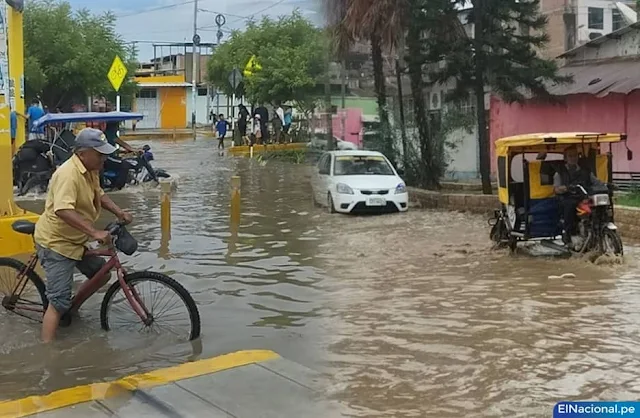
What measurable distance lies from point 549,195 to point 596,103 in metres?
8.76

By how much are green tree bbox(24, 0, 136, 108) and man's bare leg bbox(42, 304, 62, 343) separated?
30.9m

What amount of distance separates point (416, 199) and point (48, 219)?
39.3 ft

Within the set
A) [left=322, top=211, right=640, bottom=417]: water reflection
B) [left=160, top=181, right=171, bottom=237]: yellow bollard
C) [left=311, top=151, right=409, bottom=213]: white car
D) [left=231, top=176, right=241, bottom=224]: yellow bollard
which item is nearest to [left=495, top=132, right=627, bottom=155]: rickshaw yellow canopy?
[left=322, top=211, right=640, bottom=417]: water reflection

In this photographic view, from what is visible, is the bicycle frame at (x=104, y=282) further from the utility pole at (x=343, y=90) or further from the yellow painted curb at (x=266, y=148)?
the yellow painted curb at (x=266, y=148)

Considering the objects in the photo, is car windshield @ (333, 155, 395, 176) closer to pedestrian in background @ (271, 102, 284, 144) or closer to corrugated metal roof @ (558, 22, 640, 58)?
corrugated metal roof @ (558, 22, 640, 58)

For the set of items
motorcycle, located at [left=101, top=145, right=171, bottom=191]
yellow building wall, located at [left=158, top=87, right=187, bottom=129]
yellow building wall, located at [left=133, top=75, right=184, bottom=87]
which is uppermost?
yellow building wall, located at [left=133, top=75, right=184, bottom=87]

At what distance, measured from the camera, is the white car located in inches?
631

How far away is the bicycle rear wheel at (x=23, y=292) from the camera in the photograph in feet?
22.9

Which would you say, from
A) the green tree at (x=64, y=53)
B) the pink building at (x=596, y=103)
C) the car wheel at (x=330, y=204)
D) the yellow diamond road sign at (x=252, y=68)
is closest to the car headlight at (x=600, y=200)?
the car wheel at (x=330, y=204)

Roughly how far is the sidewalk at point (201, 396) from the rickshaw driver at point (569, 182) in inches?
233

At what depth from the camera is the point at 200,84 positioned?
189ft

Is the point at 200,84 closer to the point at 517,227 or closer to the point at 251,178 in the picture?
the point at 251,178

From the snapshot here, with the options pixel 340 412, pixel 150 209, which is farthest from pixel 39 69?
pixel 340 412

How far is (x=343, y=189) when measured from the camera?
16.1m
